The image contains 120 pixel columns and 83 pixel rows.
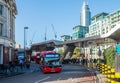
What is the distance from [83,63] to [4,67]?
1287 inches

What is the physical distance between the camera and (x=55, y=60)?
134ft

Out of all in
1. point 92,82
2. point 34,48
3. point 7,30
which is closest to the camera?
point 92,82

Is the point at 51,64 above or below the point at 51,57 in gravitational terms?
below

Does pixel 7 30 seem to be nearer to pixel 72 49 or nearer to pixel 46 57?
pixel 46 57

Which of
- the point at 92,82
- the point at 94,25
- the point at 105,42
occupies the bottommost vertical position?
the point at 92,82

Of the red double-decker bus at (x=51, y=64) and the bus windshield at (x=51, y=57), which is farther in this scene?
the bus windshield at (x=51, y=57)

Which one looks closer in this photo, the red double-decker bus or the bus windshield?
the red double-decker bus

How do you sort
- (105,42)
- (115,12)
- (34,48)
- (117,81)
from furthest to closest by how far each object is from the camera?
(115,12)
(34,48)
(105,42)
(117,81)

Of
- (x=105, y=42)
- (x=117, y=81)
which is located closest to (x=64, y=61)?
(x=105, y=42)

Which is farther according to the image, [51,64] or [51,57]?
[51,57]

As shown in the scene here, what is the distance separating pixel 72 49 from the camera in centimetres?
9700

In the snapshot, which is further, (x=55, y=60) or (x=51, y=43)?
(x=51, y=43)

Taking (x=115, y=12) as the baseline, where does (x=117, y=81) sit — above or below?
below

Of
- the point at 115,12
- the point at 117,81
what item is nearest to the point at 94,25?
the point at 115,12
